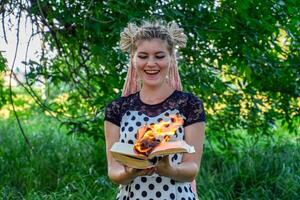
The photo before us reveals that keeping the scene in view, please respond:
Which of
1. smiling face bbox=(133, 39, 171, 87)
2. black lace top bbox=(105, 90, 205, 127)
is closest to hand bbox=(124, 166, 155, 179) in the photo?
black lace top bbox=(105, 90, 205, 127)

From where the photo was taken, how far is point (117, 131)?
2992 mm

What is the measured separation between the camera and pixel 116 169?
2842mm

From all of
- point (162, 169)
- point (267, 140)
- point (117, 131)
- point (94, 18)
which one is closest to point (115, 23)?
point (94, 18)

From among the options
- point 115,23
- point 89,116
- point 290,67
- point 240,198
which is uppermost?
point 115,23

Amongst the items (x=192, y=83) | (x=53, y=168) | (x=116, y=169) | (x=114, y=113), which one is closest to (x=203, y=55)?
(x=192, y=83)

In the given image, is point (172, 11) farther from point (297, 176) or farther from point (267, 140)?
point (267, 140)

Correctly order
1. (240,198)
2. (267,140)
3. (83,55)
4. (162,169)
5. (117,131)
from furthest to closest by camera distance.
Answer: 1. (267,140)
2. (83,55)
3. (240,198)
4. (117,131)
5. (162,169)

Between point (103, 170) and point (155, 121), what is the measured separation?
11.7ft

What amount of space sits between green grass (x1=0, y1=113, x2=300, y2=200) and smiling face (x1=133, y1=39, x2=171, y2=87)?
2606 mm

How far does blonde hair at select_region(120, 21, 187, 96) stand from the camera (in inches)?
117

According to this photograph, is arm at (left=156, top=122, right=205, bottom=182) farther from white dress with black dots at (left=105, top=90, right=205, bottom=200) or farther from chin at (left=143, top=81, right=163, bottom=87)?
chin at (left=143, top=81, right=163, bottom=87)

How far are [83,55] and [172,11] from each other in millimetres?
1599

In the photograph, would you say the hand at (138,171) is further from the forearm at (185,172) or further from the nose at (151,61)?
the nose at (151,61)

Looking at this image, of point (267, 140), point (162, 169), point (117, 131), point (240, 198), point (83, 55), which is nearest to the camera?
point (162, 169)
